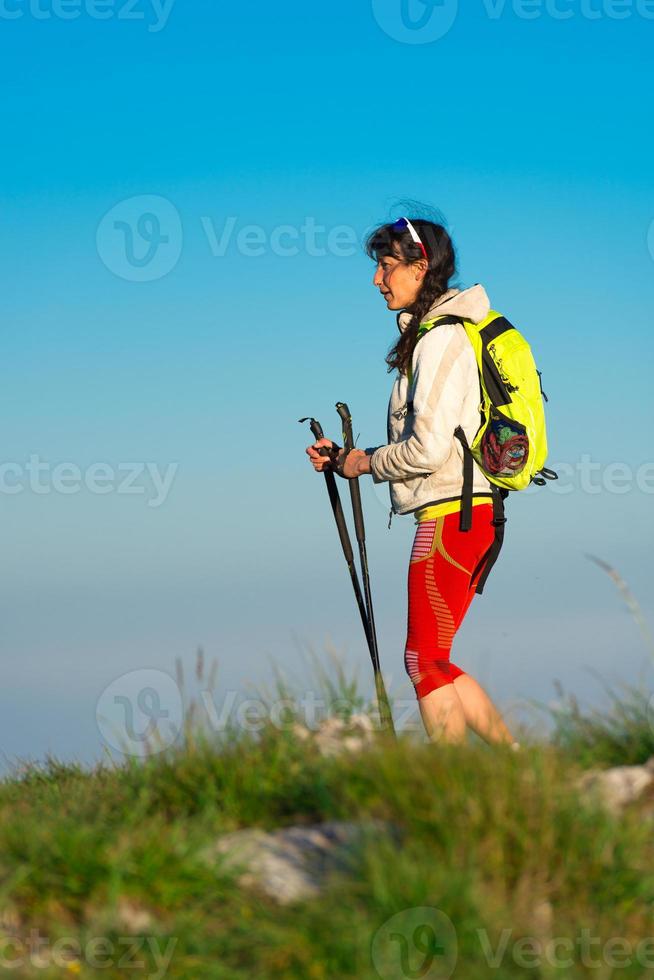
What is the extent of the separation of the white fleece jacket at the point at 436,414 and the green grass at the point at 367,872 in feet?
7.48

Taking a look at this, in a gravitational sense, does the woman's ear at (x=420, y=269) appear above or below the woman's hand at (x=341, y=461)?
above

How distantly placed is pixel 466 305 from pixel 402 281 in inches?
21.9

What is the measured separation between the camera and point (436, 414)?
22.2 ft

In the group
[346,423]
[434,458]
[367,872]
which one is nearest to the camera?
[367,872]

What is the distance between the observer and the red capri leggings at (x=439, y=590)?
6895mm

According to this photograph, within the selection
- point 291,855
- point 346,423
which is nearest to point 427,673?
point 346,423

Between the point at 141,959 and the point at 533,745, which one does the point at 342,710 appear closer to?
the point at 533,745

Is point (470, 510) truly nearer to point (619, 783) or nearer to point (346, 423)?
point (346, 423)

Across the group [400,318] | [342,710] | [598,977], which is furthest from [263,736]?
[400,318]

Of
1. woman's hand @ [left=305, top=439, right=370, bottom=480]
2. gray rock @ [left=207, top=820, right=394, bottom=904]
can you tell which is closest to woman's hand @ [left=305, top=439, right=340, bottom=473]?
woman's hand @ [left=305, top=439, right=370, bottom=480]

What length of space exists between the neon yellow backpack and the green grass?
236 centimetres

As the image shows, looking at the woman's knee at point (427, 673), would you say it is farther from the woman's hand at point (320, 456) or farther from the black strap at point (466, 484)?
the woman's hand at point (320, 456)

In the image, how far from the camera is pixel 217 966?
3902mm

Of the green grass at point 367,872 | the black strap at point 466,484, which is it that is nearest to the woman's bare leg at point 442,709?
the black strap at point 466,484
